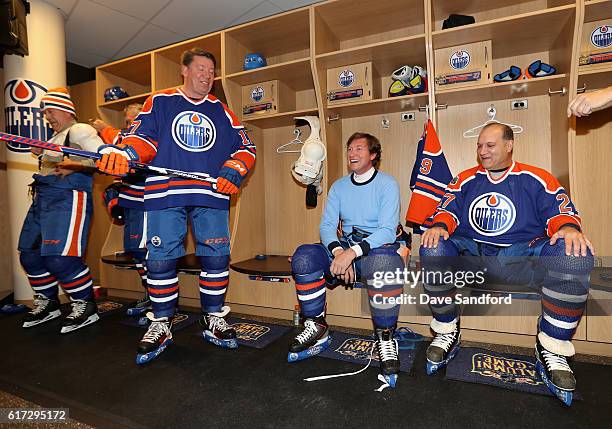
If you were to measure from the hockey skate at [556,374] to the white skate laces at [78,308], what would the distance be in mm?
2672

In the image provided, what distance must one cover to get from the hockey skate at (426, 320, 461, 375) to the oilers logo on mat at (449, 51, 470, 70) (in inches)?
64.4

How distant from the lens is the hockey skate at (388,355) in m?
1.54

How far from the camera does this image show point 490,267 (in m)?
1.78

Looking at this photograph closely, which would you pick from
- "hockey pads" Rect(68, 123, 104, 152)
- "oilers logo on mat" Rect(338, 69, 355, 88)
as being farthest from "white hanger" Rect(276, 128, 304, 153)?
"hockey pads" Rect(68, 123, 104, 152)

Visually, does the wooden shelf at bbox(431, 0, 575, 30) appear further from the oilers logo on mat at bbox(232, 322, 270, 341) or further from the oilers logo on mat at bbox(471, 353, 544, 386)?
the oilers logo on mat at bbox(232, 322, 270, 341)

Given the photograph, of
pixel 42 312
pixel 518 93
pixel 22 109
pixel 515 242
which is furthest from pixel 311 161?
pixel 22 109

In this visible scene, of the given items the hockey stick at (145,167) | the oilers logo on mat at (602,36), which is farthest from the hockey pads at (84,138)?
the oilers logo on mat at (602,36)

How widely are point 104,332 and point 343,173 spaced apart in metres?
2.04

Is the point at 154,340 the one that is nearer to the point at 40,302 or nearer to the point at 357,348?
the point at 357,348

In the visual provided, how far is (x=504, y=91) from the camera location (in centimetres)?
234

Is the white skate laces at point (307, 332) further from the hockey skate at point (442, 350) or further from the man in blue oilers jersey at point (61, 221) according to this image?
the man in blue oilers jersey at point (61, 221)

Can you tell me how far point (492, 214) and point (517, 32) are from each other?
1.24 meters

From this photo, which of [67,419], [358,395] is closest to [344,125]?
[358,395]

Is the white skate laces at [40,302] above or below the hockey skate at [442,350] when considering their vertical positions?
above
